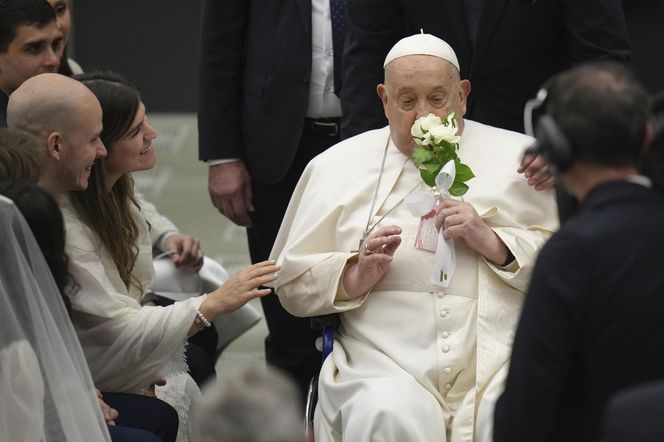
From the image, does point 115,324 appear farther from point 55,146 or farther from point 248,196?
point 248,196

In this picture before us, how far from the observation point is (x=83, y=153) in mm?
4652

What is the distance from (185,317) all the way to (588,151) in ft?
6.73

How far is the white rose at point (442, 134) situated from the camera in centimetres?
468

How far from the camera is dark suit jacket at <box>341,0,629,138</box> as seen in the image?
17.5 feet

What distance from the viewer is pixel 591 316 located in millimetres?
3174

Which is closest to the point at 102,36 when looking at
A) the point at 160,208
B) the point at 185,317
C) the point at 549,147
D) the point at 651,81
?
the point at 160,208

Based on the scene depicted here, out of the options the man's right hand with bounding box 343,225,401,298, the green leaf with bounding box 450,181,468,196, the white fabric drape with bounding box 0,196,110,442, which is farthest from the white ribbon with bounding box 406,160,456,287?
the white fabric drape with bounding box 0,196,110,442

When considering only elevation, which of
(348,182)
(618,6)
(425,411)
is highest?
(618,6)

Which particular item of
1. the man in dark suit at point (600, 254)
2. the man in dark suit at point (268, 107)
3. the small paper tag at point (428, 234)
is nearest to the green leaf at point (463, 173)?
the small paper tag at point (428, 234)

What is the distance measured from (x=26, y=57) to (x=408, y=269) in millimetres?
1689

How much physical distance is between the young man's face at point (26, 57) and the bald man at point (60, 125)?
2.33ft

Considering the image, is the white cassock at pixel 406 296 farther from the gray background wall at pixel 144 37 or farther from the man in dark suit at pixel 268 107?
the gray background wall at pixel 144 37

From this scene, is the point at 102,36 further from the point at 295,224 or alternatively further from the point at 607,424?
the point at 607,424

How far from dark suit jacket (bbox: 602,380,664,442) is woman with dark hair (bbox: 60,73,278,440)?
7.05 feet
